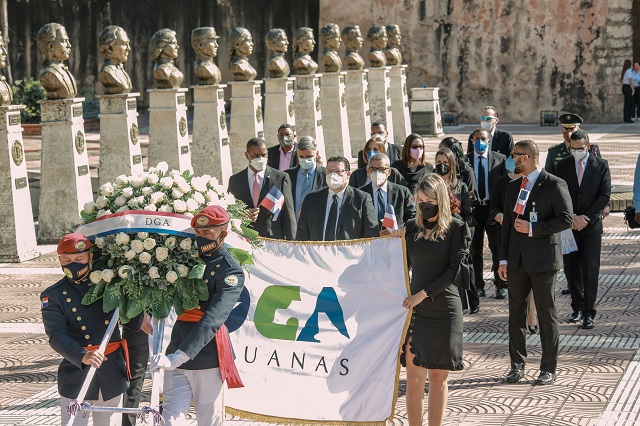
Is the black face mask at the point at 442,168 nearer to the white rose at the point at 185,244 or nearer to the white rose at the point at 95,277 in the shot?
the white rose at the point at 185,244

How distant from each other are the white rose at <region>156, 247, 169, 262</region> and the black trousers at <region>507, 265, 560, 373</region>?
3.82 metres

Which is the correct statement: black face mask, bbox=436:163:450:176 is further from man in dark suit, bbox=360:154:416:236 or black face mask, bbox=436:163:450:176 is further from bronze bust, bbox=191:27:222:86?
bronze bust, bbox=191:27:222:86

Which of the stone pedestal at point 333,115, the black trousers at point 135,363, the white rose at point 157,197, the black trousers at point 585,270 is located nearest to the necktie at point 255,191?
the black trousers at point 585,270

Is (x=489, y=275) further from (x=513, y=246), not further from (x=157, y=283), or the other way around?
(x=157, y=283)

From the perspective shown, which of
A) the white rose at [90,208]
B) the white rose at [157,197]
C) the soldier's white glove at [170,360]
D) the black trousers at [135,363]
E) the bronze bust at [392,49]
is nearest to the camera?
the soldier's white glove at [170,360]

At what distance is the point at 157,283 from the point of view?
23.1 ft

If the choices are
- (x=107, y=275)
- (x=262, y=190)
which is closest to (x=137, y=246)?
(x=107, y=275)

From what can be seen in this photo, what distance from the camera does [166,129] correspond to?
64.8ft

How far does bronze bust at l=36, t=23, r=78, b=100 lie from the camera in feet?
56.5

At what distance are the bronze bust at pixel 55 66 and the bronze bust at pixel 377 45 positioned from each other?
1379cm

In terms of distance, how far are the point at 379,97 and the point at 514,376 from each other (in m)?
21.1

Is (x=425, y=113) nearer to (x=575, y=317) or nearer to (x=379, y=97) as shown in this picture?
(x=379, y=97)

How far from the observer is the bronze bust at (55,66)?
17234 millimetres

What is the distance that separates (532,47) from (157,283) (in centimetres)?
3516
